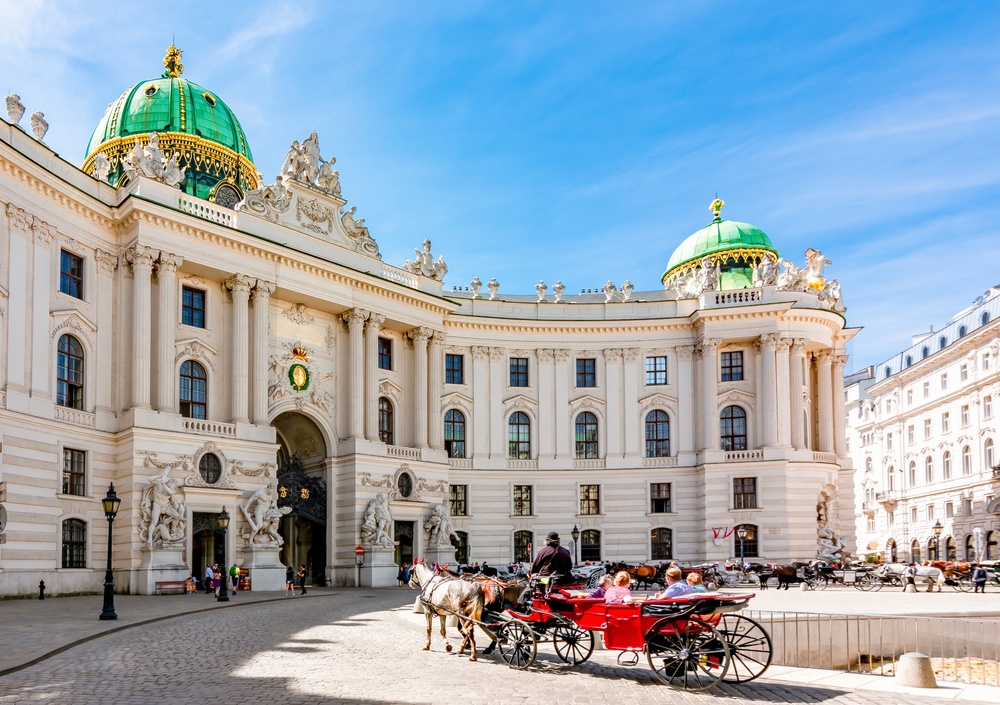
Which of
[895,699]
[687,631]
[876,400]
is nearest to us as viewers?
[895,699]

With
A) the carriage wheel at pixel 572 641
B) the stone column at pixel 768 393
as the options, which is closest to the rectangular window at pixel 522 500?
the stone column at pixel 768 393

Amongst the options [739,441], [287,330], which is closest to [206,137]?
[287,330]

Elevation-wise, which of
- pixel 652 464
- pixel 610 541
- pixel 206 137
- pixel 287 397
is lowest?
pixel 610 541

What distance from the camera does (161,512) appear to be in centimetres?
3703

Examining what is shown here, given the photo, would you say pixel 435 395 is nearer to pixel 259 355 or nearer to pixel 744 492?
pixel 259 355

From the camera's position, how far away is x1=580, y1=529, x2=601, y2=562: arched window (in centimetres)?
5600

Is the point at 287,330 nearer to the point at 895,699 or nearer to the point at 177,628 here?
the point at 177,628

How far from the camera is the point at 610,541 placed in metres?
56.0

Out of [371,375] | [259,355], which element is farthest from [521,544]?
[259,355]

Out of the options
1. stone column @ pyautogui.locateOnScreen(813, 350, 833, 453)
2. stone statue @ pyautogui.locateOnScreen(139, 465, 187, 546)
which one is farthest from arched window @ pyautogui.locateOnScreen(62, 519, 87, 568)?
stone column @ pyautogui.locateOnScreen(813, 350, 833, 453)

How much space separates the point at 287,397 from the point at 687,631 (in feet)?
110

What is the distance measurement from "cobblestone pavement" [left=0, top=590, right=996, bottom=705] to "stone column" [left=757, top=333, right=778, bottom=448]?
122 ft

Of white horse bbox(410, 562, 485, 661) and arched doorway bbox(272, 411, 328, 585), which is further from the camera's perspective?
arched doorway bbox(272, 411, 328, 585)

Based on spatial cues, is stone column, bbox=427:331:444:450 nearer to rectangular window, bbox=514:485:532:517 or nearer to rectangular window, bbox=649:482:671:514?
rectangular window, bbox=514:485:532:517
